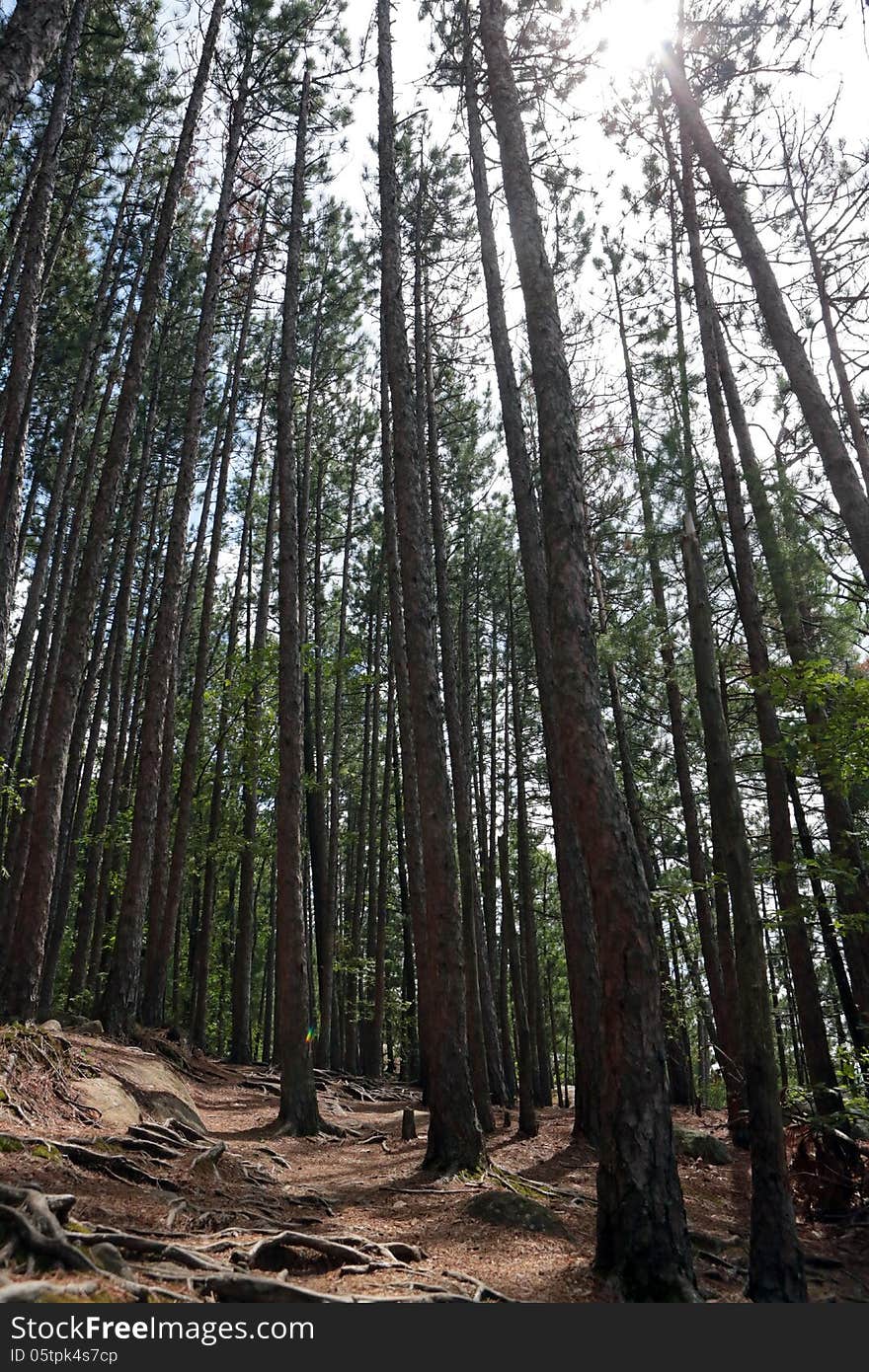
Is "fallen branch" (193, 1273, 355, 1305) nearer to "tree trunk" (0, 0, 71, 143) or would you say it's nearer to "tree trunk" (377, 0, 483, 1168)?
"tree trunk" (377, 0, 483, 1168)

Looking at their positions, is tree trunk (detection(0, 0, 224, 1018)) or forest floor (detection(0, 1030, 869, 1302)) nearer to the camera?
forest floor (detection(0, 1030, 869, 1302))

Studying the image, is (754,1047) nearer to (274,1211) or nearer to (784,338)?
(274,1211)

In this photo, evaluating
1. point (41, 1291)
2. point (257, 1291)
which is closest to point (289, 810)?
point (257, 1291)

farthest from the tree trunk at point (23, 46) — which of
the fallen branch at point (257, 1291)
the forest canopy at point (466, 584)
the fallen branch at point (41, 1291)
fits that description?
the fallen branch at point (257, 1291)

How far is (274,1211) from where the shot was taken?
18.5ft

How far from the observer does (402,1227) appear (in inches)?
223

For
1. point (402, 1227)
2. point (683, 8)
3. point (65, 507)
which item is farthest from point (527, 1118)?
point (65, 507)

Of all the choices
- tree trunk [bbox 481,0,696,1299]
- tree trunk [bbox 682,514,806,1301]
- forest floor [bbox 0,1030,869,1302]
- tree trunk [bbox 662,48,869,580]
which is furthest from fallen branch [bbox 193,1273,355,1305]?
tree trunk [bbox 662,48,869,580]

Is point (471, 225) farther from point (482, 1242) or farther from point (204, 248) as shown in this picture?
point (482, 1242)

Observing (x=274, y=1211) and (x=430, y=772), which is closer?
(x=274, y=1211)

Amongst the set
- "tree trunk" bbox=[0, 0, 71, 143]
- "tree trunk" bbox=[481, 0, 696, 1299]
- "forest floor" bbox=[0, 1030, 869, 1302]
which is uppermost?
"tree trunk" bbox=[0, 0, 71, 143]

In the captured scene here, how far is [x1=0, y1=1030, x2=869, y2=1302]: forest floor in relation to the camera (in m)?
3.59

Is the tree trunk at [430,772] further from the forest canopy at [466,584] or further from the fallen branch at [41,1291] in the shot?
the fallen branch at [41,1291]

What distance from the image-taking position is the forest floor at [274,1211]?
359 cm
